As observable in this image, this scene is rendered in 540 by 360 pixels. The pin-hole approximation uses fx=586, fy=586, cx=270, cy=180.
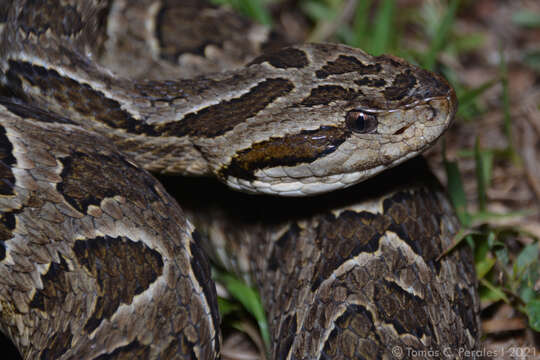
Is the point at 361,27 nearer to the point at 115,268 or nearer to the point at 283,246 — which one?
the point at 283,246

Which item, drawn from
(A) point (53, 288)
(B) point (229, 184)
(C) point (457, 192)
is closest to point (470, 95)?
(C) point (457, 192)

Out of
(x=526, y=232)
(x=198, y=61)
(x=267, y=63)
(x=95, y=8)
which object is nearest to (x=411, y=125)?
(x=267, y=63)

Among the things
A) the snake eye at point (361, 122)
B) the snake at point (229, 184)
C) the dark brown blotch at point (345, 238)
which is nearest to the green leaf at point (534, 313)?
the snake at point (229, 184)

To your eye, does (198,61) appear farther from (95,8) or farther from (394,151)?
(394,151)

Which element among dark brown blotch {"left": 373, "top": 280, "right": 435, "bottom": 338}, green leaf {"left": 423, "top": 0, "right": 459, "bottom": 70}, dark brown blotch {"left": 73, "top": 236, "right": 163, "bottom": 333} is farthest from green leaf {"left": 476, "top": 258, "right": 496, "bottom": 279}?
dark brown blotch {"left": 73, "top": 236, "right": 163, "bottom": 333}

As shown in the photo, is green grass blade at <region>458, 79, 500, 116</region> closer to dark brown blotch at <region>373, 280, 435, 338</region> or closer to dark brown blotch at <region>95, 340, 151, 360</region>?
dark brown blotch at <region>373, 280, 435, 338</region>
